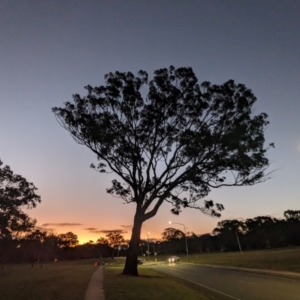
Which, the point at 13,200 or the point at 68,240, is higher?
the point at 68,240

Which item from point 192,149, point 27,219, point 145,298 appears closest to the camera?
point 145,298

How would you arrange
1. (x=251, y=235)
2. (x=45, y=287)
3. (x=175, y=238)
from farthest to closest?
(x=175, y=238), (x=251, y=235), (x=45, y=287)

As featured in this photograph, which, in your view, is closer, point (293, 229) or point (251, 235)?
point (293, 229)

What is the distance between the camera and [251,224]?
122m

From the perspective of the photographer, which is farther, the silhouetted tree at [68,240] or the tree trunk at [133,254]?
the silhouetted tree at [68,240]

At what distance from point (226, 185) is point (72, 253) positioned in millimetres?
140254

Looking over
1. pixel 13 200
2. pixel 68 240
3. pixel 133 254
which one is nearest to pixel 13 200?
pixel 13 200

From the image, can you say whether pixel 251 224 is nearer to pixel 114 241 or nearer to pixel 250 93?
pixel 114 241

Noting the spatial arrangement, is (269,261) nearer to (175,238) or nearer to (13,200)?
(13,200)

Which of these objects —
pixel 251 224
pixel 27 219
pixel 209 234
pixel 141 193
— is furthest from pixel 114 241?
pixel 141 193

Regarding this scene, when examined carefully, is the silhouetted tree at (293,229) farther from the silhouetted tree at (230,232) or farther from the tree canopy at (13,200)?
the tree canopy at (13,200)

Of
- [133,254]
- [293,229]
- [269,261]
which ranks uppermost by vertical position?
[293,229]

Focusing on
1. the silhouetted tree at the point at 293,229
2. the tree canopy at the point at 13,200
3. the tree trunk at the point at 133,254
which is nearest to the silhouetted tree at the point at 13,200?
the tree canopy at the point at 13,200

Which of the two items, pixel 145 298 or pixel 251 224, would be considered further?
pixel 251 224
